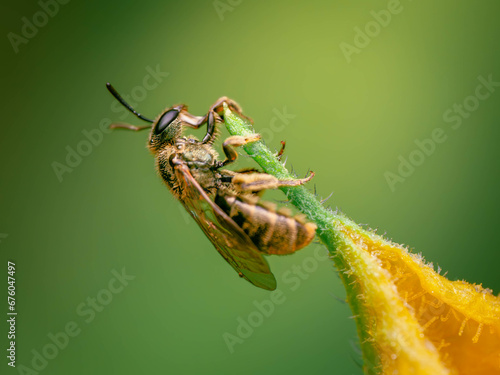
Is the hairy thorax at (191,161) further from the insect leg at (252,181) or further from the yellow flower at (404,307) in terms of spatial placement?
the yellow flower at (404,307)

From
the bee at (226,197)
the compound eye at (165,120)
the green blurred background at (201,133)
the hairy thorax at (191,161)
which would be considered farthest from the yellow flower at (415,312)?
the green blurred background at (201,133)

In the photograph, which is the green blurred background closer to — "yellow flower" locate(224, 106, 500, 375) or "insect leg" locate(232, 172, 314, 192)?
"insect leg" locate(232, 172, 314, 192)

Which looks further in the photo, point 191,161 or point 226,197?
point 191,161

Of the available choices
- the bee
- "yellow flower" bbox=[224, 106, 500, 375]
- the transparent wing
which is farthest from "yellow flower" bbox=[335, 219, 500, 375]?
the transparent wing

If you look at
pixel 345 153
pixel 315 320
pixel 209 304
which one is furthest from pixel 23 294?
pixel 345 153

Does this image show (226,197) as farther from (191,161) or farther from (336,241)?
(336,241)

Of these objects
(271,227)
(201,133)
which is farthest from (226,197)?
(201,133)

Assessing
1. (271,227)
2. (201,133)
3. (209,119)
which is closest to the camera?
(271,227)
